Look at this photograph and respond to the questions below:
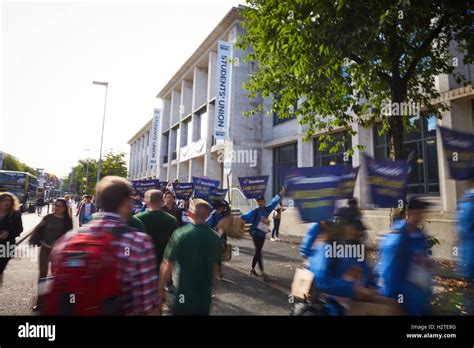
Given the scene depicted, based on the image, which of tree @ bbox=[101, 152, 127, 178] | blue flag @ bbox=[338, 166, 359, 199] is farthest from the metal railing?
tree @ bbox=[101, 152, 127, 178]

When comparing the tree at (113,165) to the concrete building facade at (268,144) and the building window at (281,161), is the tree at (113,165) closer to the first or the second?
the concrete building facade at (268,144)

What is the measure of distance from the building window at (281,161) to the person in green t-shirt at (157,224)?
16.3m

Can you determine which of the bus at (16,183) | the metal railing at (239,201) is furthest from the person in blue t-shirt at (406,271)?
the bus at (16,183)

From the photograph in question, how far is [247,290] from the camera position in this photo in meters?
6.37

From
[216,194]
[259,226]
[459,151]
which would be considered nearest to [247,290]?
[259,226]

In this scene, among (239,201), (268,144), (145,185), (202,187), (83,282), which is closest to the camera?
(83,282)

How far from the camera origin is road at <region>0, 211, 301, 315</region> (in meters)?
5.14

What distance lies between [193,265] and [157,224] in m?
1.71

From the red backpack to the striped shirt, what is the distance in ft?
0.20

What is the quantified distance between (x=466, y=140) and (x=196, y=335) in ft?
13.0

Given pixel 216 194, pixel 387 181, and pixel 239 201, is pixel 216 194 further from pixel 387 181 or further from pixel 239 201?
pixel 239 201

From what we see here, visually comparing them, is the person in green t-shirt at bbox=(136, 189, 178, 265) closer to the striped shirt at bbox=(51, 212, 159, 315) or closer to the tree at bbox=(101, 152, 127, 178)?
the striped shirt at bbox=(51, 212, 159, 315)

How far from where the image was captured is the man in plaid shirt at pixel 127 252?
191 centimetres

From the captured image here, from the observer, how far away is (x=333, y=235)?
3184mm
